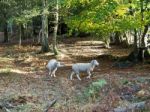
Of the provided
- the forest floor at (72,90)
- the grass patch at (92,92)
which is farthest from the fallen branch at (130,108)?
the grass patch at (92,92)

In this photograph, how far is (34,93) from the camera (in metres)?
18.4

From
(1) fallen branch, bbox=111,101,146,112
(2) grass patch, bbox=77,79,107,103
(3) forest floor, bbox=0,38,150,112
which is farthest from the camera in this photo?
(2) grass patch, bbox=77,79,107,103

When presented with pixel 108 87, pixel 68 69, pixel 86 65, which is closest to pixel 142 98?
pixel 108 87

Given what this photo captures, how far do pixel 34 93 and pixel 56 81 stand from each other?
293cm

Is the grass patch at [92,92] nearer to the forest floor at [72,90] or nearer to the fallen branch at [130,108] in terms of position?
the forest floor at [72,90]

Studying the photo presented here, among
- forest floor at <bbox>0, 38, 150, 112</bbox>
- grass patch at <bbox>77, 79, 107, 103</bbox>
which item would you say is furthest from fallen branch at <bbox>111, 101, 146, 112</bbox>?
grass patch at <bbox>77, 79, 107, 103</bbox>

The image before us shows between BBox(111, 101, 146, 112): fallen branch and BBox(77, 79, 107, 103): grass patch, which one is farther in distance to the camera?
BBox(77, 79, 107, 103): grass patch

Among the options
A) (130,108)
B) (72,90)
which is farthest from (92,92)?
(130,108)

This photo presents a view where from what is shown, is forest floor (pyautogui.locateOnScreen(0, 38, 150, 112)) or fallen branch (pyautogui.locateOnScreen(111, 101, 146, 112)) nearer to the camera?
fallen branch (pyautogui.locateOnScreen(111, 101, 146, 112))

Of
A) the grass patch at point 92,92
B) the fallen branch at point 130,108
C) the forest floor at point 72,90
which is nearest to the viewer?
the fallen branch at point 130,108

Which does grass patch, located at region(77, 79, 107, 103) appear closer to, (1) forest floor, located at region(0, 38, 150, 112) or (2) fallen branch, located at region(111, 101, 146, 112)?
(1) forest floor, located at region(0, 38, 150, 112)

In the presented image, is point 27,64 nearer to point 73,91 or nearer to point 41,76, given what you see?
point 41,76

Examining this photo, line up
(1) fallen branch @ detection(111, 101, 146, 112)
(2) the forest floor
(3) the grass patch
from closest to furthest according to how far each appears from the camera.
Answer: (1) fallen branch @ detection(111, 101, 146, 112) → (2) the forest floor → (3) the grass patch

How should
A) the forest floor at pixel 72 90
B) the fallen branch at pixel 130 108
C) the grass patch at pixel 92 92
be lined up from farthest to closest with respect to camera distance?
the grass patch at pixel 92 92
the forest floor at pixel 72 90
the fallen branch at pixel 130 108
